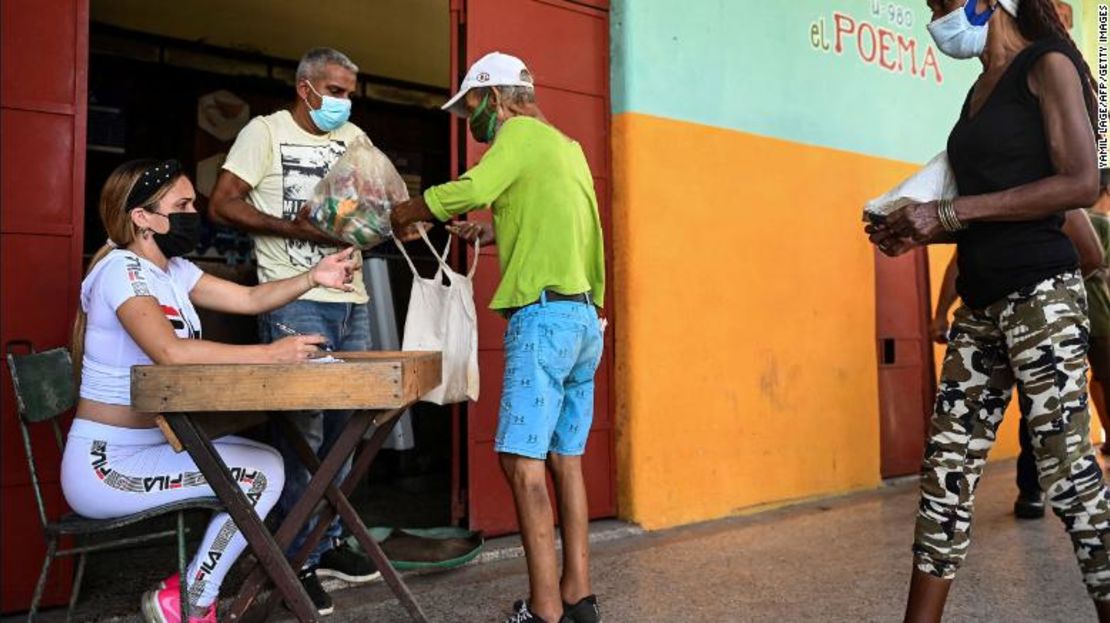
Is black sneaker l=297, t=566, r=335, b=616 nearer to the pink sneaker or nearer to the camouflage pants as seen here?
the pink sneaker

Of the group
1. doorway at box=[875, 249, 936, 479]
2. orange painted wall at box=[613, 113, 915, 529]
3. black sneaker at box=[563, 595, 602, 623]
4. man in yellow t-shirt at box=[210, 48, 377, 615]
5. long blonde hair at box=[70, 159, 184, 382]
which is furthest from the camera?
doorway at box=[875, 249, 936, 479]

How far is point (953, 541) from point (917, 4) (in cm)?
466

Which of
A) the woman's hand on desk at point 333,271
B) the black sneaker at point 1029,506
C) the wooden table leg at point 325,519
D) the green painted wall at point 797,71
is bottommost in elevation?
the black sneaker at point 1029,506

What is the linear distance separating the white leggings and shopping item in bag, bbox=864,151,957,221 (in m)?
1.83

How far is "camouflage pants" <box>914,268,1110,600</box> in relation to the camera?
2135 millimetres

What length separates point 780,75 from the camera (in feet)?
16.2

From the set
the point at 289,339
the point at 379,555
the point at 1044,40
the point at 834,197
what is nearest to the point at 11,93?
the point at 289,339

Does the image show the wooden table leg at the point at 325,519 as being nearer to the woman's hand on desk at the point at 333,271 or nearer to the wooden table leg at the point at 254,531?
the wooden table leg at the point at 254,531

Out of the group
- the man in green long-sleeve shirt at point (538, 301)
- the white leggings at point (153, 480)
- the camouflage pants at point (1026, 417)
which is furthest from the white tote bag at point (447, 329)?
the camouflage pants at point (1026, 417)

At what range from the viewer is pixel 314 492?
7.35 ft

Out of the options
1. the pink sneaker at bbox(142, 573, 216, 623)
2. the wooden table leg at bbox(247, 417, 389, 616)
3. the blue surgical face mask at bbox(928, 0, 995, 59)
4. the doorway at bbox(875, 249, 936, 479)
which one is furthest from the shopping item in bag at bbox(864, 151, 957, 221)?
the doorway at bbox(875, 249, 936, 479)

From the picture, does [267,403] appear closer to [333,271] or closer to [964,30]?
[333,271]

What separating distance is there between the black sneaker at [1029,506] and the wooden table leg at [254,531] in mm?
3720

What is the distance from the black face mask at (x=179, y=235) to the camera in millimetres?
2533
